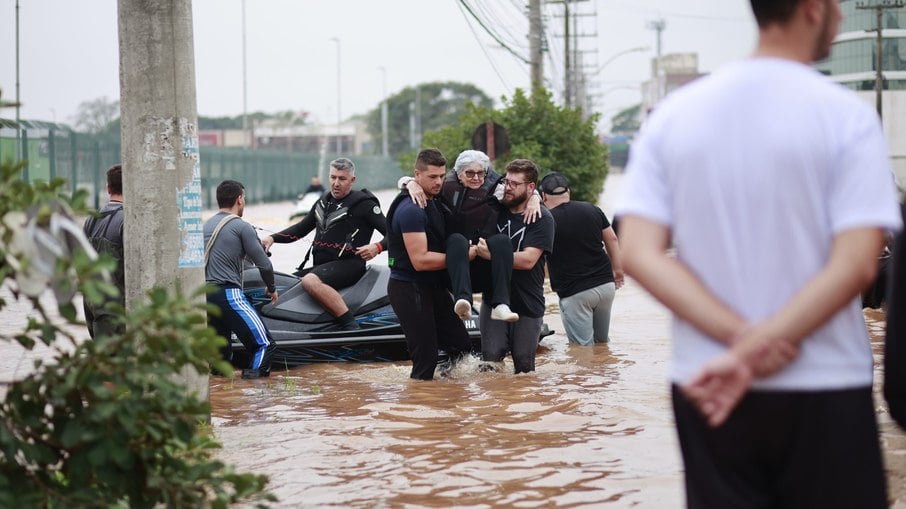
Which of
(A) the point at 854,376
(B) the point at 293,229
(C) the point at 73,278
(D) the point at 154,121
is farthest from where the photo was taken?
(B) the point at 293,229

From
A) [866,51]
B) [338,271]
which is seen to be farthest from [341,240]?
[866,51]

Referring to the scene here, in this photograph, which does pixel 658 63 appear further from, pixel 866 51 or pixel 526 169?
pixel 526 169

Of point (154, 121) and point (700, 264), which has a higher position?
point (154, 121)

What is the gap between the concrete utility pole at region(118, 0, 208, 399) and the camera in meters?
7.20

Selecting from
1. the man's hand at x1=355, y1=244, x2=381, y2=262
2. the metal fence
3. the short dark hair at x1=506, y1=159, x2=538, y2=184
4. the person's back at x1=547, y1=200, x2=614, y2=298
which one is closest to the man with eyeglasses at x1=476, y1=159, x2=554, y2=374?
the short dark hair at x1=506, y1=159, x2=538, y2=184

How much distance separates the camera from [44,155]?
35.8 meters

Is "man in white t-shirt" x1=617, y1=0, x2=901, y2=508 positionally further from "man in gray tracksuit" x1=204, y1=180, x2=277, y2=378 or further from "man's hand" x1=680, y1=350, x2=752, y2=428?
"man in gray tracksuit" x1=204, y1=180, x2=277, y2=378

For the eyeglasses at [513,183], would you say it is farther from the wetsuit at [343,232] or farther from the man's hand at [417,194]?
the wetsuit at [343,232]

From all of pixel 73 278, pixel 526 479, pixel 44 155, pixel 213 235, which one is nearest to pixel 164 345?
pixel 73 278

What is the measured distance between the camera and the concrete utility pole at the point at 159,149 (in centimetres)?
720

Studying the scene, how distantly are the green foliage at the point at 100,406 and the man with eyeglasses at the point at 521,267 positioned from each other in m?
5.34

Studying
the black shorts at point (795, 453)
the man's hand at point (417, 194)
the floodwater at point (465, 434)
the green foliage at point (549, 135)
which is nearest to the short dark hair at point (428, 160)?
the man's hand at point (417, 194)

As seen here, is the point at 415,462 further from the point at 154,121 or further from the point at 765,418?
the point at 765,418

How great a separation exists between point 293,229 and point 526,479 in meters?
5.50
